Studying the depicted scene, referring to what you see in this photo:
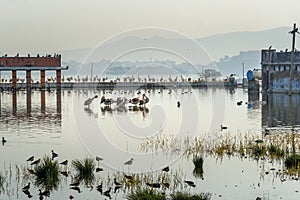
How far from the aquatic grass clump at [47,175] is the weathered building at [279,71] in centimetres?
5902

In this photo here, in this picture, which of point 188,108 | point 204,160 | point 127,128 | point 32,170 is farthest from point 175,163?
point 188,108

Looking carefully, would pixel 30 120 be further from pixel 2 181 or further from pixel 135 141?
pixel 2 181

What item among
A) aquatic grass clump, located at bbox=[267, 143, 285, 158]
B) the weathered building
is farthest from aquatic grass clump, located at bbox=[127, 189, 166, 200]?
the weathered building

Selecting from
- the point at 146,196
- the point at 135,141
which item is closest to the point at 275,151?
the point at 135,141

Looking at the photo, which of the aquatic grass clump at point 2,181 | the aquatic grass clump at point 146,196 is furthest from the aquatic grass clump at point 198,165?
the aquatic grass clump at point 2,181

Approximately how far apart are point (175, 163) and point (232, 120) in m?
19.7

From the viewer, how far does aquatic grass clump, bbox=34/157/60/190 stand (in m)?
17.8

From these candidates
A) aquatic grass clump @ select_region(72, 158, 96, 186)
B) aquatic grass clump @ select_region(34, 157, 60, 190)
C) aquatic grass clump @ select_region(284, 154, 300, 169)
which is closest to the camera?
aquatic grass clump @ select_region(34, 157, 60, 190)

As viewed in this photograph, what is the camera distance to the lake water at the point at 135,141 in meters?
17.7

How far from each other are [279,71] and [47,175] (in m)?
65.3

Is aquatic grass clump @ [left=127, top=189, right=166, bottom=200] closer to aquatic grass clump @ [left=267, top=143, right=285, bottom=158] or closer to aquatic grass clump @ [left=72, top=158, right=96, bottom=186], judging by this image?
aquatic grass clump @ [left=72, top=158, right=96, bottom=186]

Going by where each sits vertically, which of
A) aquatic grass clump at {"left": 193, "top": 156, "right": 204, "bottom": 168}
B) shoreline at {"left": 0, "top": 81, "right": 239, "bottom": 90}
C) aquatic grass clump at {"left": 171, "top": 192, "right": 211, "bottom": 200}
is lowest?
aquatic grass clump at {"left": 171, "top": 192, "right": 211, "bottom": 200}

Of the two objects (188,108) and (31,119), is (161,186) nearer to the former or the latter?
(31,119)

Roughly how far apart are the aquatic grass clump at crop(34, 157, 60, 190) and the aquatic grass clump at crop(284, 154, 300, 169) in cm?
784
